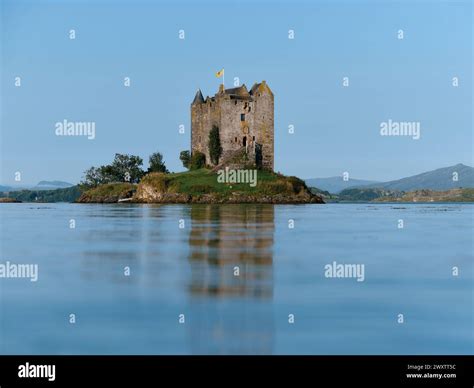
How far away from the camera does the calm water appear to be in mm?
9125

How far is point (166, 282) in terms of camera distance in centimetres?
1330

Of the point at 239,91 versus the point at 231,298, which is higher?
the point at 239,91

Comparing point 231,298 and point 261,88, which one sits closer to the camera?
point 231,298

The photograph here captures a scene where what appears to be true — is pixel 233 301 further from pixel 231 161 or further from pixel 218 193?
pixel 231 161

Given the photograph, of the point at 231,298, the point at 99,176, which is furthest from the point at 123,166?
the point at 231,298

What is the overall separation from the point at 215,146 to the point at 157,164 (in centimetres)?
1671

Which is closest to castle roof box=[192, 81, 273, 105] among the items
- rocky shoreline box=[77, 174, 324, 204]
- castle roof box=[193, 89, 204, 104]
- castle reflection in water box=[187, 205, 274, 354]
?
castle roof box=[193, 89, 204, 104]

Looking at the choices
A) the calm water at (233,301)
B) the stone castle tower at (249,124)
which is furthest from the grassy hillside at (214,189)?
the calm water at (233,301)

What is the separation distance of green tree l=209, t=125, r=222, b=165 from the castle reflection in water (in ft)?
205

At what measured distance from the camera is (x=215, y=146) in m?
82.6
